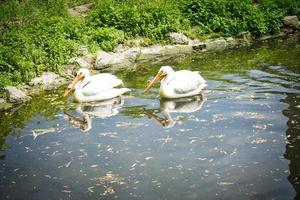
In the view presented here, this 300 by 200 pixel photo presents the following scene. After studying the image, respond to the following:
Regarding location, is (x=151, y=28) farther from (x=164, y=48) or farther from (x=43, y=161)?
(x=43, y=161)

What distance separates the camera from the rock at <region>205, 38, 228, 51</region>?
1579cm

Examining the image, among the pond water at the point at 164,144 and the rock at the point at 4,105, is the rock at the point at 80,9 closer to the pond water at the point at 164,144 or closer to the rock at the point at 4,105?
the pond water at the point at 164,144

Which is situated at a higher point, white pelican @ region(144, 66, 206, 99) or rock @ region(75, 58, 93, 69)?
white pelican @ region(144, 66, 206, 99)

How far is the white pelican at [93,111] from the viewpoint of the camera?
9697 millimetres

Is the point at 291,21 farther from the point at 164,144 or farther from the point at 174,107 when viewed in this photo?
the point at 164,144

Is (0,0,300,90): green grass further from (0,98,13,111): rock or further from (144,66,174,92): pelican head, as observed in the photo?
(144,66,174,92): pelican head

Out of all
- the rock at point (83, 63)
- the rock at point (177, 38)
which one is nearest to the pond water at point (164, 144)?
the rock at point (83, 63)

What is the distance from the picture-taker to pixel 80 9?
19125 mm

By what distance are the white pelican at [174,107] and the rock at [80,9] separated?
9.19 metres

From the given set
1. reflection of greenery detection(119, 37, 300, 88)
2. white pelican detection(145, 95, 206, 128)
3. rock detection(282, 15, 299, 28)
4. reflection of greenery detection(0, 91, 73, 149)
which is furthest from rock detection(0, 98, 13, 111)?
rock detection(282, 15, 299, 28)

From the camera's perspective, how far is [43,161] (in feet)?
26.2

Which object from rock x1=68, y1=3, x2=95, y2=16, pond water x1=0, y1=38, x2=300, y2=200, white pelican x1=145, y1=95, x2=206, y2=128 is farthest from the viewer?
rock x1=68, y1=3, x2=95, y2=16

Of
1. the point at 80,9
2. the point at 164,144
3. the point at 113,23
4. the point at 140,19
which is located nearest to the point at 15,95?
the point at 164,144

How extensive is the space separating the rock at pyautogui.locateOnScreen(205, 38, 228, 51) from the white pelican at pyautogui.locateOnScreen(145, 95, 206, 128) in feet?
18.2
